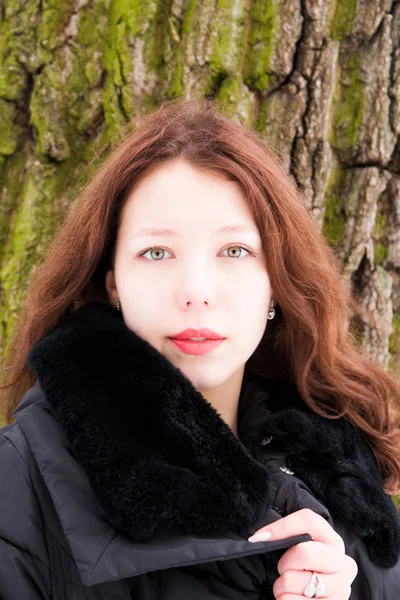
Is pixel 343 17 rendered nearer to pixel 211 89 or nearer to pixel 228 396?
pixel 211 89

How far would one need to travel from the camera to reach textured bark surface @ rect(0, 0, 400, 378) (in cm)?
264

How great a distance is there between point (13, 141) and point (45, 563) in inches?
65.9

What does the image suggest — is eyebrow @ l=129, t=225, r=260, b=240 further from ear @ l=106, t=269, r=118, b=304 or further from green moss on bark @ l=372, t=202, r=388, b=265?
green moss on bark @ l=372, t=202, r=388, b=265

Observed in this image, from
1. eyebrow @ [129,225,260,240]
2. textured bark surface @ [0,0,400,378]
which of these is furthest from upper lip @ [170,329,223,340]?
textured bark surface @ [0,0,400,378]

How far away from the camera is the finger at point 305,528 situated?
1877mm

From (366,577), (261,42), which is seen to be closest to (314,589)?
(366,577)

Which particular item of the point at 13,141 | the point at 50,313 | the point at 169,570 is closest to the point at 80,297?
the point at 50,313

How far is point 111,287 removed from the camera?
7.77 ft

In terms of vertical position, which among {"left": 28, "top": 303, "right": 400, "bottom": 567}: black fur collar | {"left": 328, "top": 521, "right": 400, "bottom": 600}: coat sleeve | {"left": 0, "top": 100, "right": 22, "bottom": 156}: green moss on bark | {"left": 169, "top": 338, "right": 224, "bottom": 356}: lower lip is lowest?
{"left": 328, "top": 521, "right": 400, "bottom": 600}: coat sleeve

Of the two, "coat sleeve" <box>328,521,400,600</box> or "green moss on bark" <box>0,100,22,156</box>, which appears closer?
"coat sleeve" <box>328,521,400,600</box>

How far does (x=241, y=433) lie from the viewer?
2.50 m

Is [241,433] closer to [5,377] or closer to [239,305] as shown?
[239,305]

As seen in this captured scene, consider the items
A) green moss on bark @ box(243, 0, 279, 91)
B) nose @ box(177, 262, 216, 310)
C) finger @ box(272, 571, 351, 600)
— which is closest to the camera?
finger @ box(272, 571, 351, 600)

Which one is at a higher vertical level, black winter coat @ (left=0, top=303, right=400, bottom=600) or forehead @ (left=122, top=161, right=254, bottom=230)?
forehead @ (left=122, top=161, right=254, bottom=230)
